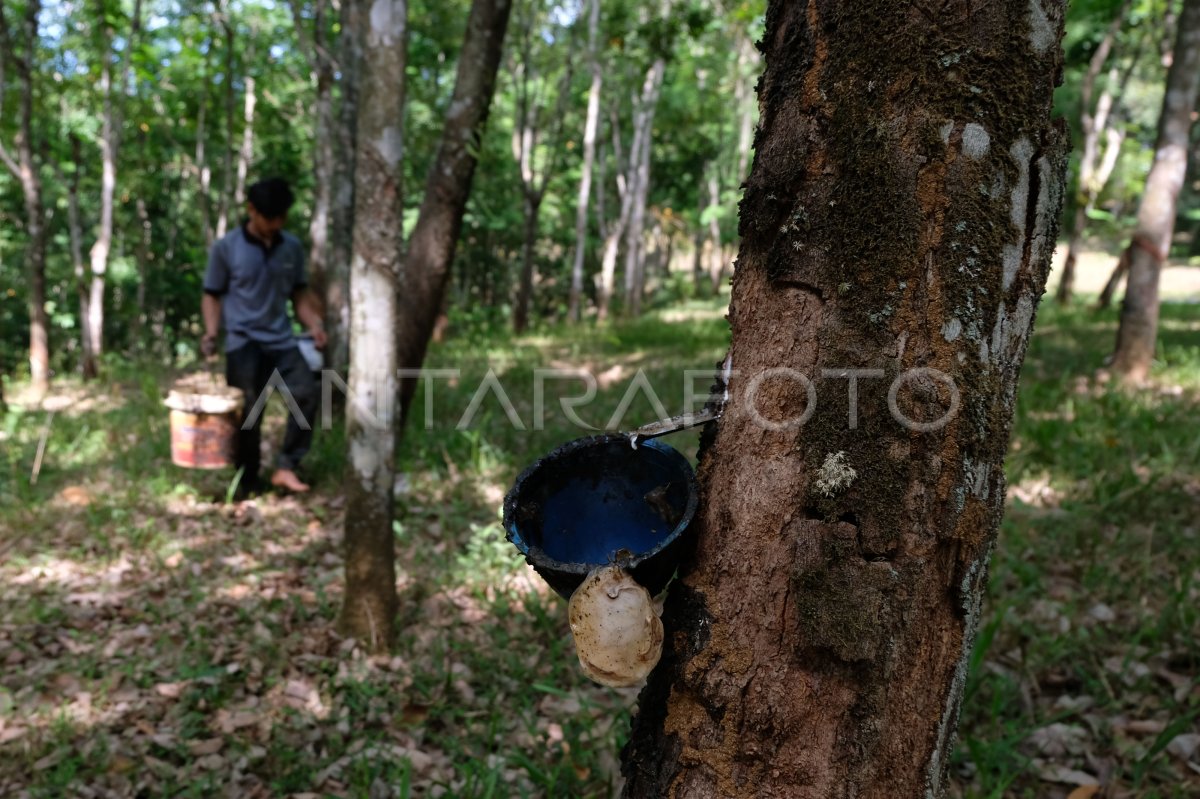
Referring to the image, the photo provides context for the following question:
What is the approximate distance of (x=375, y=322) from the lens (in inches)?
129

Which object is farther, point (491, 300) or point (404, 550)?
point (491, 300)

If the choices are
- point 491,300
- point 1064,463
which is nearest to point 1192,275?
point 491,300

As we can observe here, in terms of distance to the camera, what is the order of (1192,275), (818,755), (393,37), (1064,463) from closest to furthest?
1. (818,755)
2. (393,37)
3. (1064,463)
4. (1192,275)

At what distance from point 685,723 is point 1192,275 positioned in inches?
1202

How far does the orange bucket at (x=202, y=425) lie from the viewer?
4395 mm

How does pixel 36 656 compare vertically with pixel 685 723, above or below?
below

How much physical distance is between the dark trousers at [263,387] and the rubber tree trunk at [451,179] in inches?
23.9

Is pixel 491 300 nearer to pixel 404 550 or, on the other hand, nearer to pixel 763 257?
pixel 404 550

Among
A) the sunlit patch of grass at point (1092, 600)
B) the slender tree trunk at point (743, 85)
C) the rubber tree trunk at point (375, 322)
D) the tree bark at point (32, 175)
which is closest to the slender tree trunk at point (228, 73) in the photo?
the tree bark at point (32, 175)

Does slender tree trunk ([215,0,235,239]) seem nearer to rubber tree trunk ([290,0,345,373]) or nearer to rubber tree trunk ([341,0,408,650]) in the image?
rubber tree trunk ([290,0,345,373])

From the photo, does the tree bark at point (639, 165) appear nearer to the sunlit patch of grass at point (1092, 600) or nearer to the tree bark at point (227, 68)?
the tree bark at point (227, 68)

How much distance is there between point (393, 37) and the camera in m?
3.21

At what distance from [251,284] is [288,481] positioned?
122 centimetres

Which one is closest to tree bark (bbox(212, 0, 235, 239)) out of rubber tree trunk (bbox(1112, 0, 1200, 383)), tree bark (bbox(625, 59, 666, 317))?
tree bark (bbox(625, 59, 666, 317))
